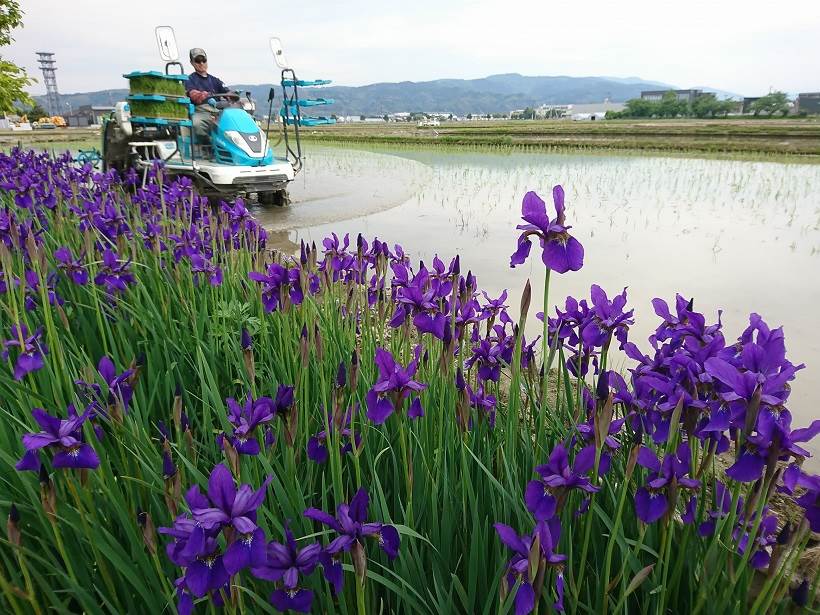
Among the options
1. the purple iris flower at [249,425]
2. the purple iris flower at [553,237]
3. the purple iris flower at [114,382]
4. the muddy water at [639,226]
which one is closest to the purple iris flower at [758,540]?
the purple iris flower at [553,237]

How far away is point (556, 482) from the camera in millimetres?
1091

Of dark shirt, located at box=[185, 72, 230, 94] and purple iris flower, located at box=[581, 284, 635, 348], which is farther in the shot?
dark shirt, located at box=[185, 72, 230, 94]

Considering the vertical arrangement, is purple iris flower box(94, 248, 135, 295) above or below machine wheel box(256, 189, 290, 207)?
above

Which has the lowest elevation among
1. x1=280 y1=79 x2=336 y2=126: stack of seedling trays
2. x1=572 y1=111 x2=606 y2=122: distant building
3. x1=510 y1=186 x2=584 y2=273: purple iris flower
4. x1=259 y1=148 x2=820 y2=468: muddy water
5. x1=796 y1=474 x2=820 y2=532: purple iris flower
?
x1=259 y1=148 x2=820 y2=468: muddy water

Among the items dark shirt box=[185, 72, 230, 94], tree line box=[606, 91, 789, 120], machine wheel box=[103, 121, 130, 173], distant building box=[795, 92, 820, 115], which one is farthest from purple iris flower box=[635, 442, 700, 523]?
distant building box=[795, 92, 820, 115]

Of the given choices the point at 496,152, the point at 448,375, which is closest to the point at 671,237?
the point at 448,375

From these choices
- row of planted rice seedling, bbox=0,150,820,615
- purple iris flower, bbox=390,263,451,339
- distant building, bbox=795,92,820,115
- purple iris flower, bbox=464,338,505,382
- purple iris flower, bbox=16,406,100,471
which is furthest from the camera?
distant building, bbox=795,92,820,115

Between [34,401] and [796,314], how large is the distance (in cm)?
612

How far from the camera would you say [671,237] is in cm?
834

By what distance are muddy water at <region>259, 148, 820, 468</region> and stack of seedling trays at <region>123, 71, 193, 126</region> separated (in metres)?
2.18

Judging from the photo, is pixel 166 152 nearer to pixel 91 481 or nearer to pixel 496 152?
pixel 91 481

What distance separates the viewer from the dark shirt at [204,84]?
9.11m

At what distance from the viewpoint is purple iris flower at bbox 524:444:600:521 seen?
1.10 metres

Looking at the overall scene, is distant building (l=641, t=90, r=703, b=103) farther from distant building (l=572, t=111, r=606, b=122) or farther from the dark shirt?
the dark shirt
